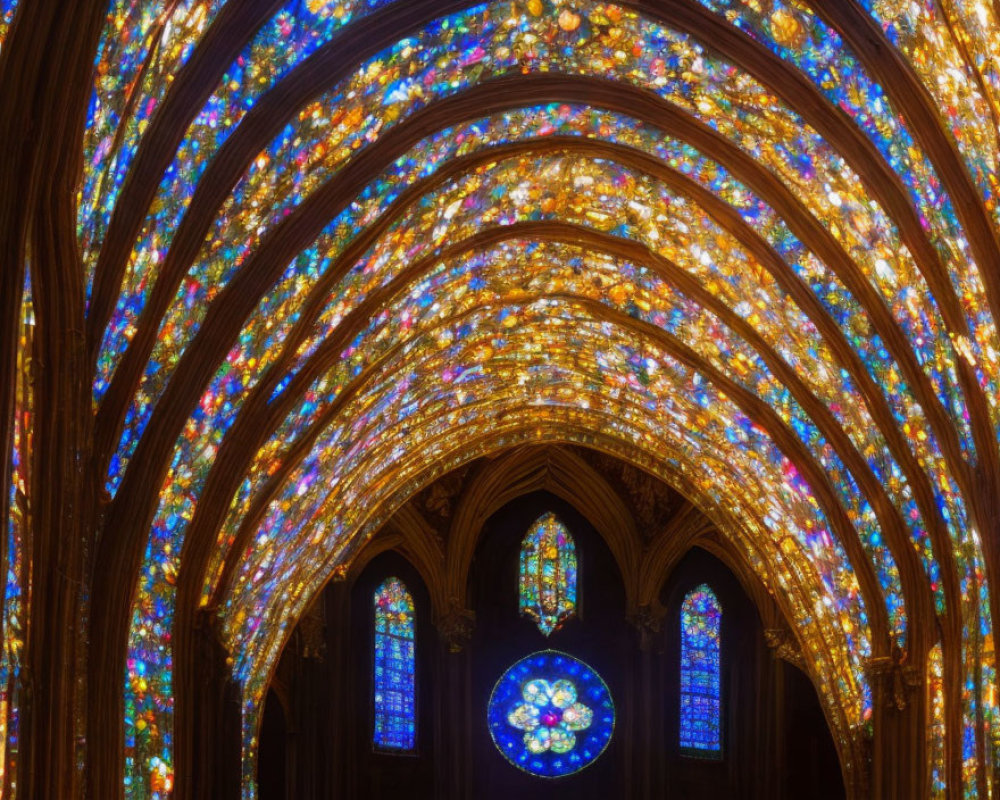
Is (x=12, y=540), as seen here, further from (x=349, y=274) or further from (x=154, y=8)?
(x=349, y=274)

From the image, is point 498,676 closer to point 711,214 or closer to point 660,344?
point 660,344

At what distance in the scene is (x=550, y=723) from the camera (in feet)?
124

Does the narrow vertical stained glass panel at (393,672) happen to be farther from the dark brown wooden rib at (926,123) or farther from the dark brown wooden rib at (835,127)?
the dark brown wooden rib at (926,123)

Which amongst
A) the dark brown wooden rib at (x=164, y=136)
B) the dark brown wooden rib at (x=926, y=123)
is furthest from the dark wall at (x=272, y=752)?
the dark brown wooden rib at (x=926, y=123)

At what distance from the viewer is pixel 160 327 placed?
17.4 metres

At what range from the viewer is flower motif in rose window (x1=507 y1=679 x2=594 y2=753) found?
37750 millimetres

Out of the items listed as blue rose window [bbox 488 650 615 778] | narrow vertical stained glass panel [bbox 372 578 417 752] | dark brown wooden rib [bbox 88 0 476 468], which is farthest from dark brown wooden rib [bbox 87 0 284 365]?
blue rose window [bbox 488 650 615 778]

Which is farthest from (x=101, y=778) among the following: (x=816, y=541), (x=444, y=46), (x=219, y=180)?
(x=816, y=541)

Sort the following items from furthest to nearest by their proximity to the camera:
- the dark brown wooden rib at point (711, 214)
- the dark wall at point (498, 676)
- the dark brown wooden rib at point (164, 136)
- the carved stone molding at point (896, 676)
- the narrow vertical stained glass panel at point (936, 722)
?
the dark wall at point (498, 676), the carved stone molding at point (896, 676), the narrow vertical stained glass panel at point (936, 722), the dark brown wooden rib at point (711, 214), the dark brown wooden rib at point (164, 136)

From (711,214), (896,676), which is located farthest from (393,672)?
(711,214)

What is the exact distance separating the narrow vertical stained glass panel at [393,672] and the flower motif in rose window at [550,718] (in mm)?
1979

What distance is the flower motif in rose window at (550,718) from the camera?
37.8 metres

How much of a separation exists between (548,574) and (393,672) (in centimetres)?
347

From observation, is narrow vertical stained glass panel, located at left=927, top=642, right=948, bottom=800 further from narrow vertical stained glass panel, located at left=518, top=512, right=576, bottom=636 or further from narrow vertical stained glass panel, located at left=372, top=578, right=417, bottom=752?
narrow vertical stained glass panel, located at left=372, top=578, right=417, bottom=752
